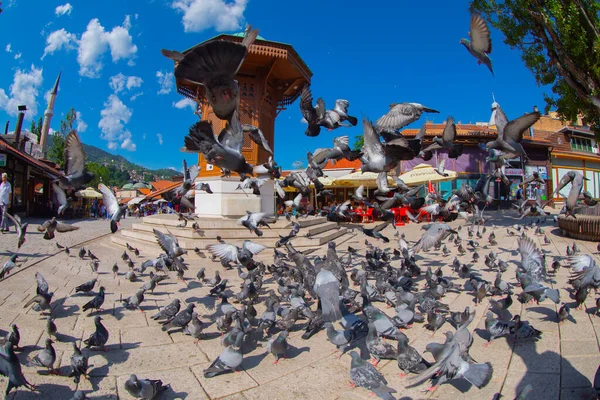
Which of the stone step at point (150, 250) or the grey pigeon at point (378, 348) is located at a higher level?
the stone step at point (150, 250)

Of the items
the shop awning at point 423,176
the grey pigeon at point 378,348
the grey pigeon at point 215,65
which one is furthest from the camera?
the shop awning at point 423,176

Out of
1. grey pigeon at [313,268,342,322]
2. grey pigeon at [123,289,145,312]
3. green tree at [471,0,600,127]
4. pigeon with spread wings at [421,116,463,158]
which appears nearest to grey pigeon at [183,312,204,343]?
grey pigeon at [123,289,145,312]

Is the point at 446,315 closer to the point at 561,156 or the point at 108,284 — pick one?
the point at 108,284

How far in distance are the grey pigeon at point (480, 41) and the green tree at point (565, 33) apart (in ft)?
15.8

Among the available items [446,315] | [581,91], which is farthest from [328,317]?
[581,91]

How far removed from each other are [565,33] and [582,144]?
2316 centimetres

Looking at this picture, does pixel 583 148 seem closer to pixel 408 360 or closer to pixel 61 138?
pixel 408 360

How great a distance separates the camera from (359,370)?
2.66 meters

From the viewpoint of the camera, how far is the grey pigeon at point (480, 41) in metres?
6.07

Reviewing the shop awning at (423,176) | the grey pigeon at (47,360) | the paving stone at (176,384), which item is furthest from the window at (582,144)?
the grey pigeon at (47,360)

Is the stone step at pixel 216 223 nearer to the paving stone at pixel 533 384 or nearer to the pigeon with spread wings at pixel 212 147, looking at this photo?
the pigeon with spread wings at pixel 212 147

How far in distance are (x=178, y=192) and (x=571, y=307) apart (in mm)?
6958

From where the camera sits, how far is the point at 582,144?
26969mm

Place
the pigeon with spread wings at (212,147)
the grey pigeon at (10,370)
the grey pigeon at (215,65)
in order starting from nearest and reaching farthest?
the grey pigeon at (10,370)
the grey pigeon at (215,65)
the pigeon with spread wings at (212,147)
